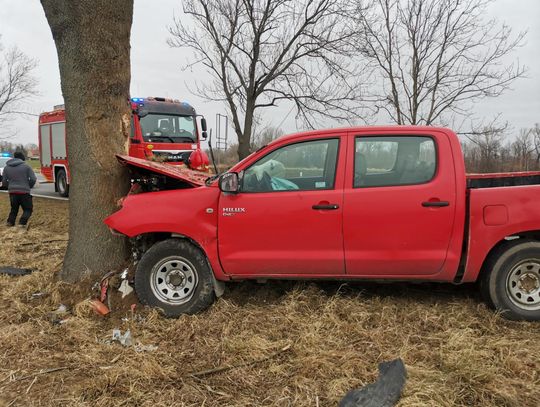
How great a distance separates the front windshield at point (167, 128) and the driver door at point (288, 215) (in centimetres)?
957

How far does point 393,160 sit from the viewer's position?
4.33 meters

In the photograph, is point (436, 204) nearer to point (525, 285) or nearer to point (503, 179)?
point (525, 285)

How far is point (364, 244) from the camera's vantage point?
4.18 meters

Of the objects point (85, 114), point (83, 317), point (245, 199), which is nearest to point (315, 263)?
point (245, 199)

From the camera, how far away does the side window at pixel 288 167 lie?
4367mm

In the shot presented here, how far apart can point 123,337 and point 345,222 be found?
2.23m

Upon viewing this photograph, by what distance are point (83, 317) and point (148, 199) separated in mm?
1311

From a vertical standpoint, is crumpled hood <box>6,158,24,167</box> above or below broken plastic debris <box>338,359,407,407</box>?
above

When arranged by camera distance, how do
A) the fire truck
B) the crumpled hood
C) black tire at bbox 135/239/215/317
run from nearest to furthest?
black tire at bbox 135/239/215/317 < the crumpled hood < the fire truck

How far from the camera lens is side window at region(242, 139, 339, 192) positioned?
4.37 metres

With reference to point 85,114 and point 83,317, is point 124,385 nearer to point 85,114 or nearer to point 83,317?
point 83,317

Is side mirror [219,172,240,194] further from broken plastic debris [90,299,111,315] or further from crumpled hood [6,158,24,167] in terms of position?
crumpled hood [6,158,24,167]

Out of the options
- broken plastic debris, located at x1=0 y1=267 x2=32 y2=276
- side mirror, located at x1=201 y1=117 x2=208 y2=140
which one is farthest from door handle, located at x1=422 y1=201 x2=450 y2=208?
side mirror, located at x1=201 y1=117 x2=208 y2=140

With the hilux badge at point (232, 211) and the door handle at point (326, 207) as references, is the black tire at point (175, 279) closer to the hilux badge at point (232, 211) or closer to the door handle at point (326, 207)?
the hilux badge at point (232, 211)
